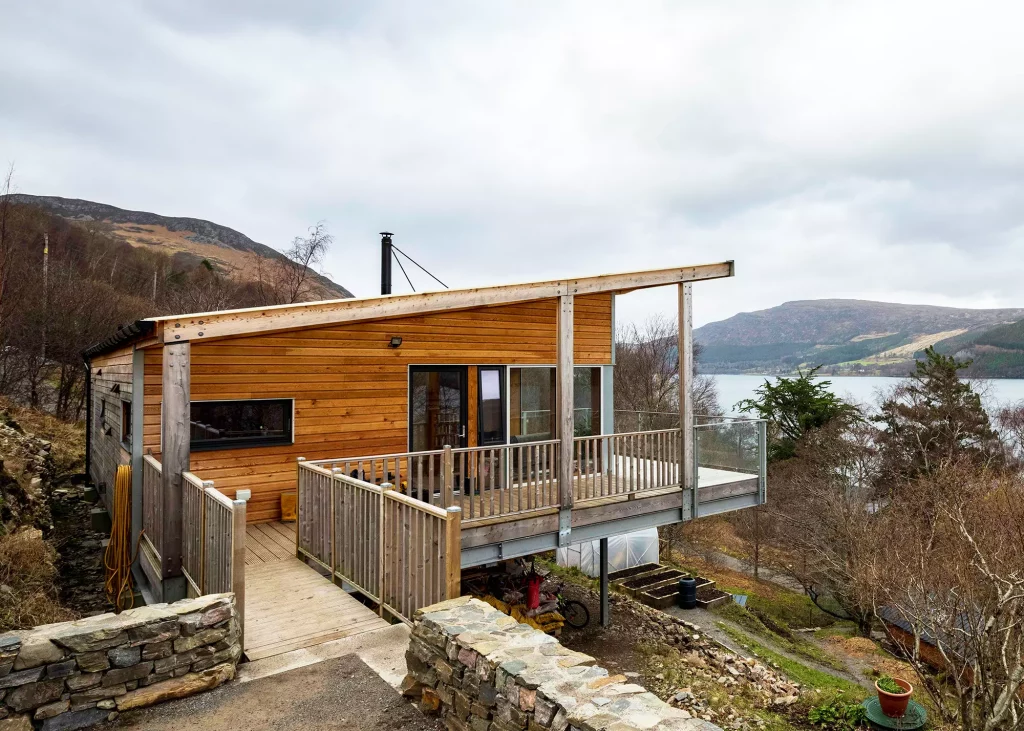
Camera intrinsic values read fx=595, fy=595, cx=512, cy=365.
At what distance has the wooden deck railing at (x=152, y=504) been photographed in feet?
19.3

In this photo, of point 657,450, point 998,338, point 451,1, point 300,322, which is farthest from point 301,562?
point 998,338

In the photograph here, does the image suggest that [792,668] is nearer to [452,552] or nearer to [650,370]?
[452,552]

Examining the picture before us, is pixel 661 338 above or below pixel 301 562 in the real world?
above

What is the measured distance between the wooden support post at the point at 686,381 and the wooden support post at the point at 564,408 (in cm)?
194

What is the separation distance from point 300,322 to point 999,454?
98.6 ft

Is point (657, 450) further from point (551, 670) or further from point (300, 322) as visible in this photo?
point (551, 670)

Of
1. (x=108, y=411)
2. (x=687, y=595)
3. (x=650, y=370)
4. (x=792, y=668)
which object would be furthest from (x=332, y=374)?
(x=650, y=370)

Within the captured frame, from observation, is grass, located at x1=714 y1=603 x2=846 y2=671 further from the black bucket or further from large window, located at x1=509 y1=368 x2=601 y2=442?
large window, located at x1=509 y1=368 x2=601 y2=442

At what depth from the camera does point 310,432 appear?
28.5 ft

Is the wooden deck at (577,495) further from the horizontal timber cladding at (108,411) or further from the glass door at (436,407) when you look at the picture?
the horizontal timber cladding at (108,411)

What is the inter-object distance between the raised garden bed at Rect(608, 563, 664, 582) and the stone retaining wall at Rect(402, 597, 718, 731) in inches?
514

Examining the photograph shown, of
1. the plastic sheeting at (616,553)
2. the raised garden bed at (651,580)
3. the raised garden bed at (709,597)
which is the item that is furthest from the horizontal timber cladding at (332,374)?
the raised garden bed at (709,597)

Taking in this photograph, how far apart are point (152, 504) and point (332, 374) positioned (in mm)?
3061

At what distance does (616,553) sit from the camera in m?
16.5
